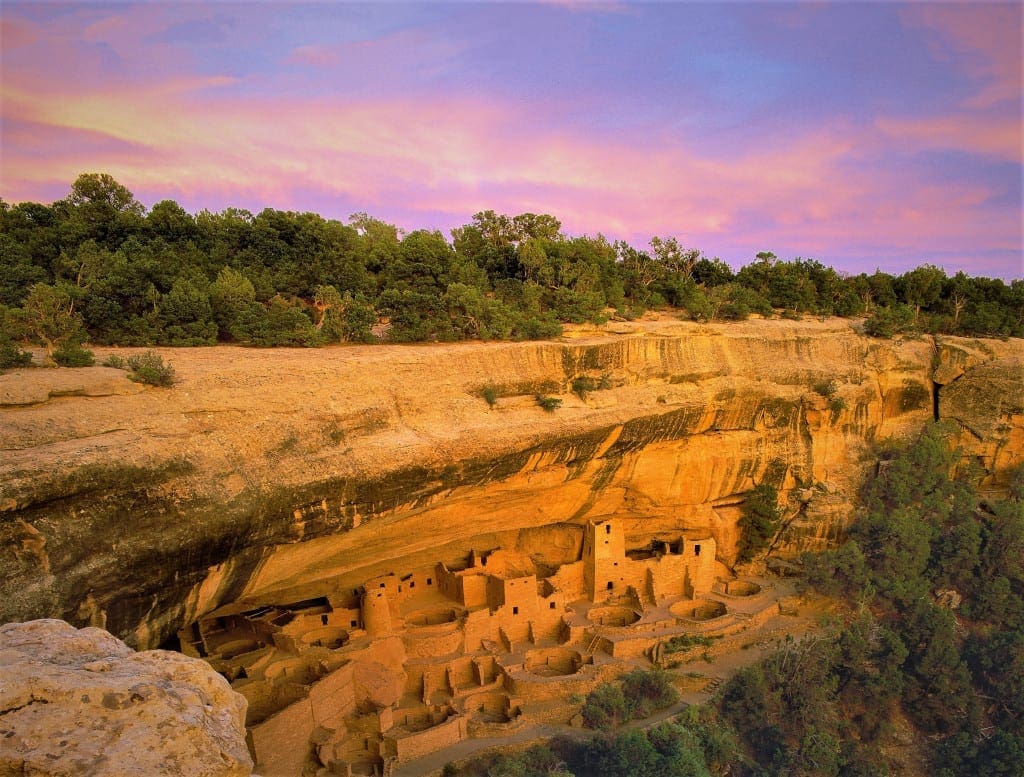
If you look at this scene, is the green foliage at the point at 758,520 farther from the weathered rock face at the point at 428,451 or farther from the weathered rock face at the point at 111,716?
the weathered rock face at the point at 111,716

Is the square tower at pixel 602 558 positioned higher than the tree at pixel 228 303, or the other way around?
the tree at pixel 228 303

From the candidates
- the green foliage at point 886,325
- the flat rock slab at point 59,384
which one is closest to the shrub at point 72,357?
the flat rock slab at point 59,384

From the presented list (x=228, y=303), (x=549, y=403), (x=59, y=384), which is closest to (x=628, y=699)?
(x=549, y=403)

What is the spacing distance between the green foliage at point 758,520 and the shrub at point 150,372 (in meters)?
16.2

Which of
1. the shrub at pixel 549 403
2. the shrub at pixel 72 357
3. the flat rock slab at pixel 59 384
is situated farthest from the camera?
the shrub at pixel 549 403

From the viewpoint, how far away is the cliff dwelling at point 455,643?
12547mm

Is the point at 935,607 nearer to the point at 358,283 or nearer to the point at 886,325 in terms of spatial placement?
the point at 886,325

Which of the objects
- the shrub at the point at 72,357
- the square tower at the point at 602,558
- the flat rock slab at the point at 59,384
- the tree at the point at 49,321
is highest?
the tree at the point at 49,321

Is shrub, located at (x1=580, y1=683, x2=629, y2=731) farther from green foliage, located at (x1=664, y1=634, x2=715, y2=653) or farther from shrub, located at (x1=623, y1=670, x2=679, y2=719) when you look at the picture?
green foliage, located at (x1=664, y1=634, x2=715, y2=653)

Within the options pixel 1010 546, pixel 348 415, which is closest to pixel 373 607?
pixel 348 415

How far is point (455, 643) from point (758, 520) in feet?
32.9

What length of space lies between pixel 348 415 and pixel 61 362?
460 cm

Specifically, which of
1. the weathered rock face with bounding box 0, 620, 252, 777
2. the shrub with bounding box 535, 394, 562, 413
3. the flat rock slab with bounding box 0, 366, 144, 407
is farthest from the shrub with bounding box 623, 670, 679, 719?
the weathered rock face with bounding box 0, 620, 252, 777

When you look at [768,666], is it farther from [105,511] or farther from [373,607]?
[105,511]
